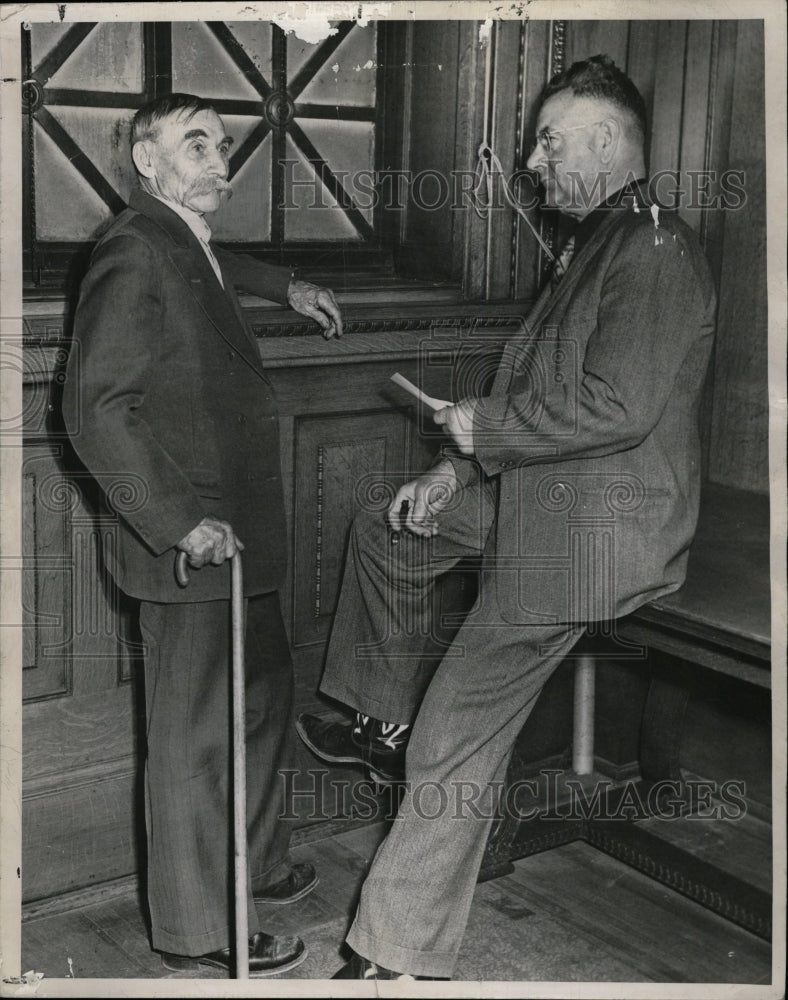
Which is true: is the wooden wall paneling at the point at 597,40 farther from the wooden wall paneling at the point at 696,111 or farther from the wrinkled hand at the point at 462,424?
the wrinkled hand at the point at 462,424

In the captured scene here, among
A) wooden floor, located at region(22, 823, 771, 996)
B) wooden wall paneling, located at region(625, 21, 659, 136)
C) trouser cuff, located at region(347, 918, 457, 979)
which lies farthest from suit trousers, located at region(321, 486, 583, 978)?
wooden wall paneling, located at region(625, 21, 659, 136)

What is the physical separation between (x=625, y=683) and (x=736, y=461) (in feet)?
2.48

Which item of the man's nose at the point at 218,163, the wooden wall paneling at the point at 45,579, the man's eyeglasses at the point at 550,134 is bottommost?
the wooden wall paneling at the point at 45,579

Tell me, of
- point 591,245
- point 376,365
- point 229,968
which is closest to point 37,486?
point 376,365

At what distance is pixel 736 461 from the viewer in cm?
337

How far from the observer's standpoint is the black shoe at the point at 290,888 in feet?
10.1

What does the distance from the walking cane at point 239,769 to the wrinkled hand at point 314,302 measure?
0.68 meters

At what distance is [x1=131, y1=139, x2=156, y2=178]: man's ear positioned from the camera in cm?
259

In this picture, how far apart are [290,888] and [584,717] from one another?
914mm

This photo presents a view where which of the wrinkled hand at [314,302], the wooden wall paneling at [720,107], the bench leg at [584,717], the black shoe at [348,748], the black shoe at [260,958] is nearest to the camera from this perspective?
the black shoe at [260,958]

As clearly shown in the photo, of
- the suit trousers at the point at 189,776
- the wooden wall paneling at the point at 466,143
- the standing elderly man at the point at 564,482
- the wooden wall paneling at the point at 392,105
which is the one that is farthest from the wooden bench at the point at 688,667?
the wooden wall paneling at the point at 392,105

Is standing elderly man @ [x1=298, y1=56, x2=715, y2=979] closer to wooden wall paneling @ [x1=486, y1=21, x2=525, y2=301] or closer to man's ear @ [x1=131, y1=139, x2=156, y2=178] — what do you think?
wooden wall paneling @ [x1=486, y1=21, x2=525, y2=301]

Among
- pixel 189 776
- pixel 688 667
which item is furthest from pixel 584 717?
pixel 189 776

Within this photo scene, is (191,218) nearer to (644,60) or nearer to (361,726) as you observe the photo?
(361,726)
